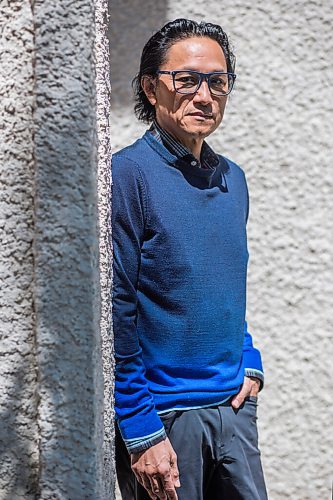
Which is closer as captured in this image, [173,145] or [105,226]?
[105,226]

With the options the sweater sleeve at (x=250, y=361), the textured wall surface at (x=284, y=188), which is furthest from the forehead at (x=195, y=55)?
the textured wall surface at (x=284, y=188)

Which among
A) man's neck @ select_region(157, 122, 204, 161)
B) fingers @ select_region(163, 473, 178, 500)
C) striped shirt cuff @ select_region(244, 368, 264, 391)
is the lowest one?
fingers @ select_region(163, 473, 178, 500)

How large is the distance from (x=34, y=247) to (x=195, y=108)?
2.15 ft

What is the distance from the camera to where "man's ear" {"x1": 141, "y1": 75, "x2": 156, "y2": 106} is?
2327 millimetres

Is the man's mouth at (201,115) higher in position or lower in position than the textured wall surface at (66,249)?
higher

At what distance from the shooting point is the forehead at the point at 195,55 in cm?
222

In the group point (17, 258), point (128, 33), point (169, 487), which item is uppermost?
point (128, 33)

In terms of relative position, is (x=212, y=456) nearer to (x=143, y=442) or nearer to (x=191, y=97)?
(x=143, y=442)

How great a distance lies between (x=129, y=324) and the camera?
2133mm

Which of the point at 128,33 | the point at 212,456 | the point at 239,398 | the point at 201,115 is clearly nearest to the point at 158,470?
the point at 212,456

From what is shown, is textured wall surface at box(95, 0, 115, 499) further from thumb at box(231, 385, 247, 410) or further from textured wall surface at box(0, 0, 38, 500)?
thumb at box(231, 385, 247, 410)

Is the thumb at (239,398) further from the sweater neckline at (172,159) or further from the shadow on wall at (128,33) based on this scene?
the shadow on wall at (128,33)

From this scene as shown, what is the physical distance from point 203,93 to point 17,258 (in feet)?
2.30

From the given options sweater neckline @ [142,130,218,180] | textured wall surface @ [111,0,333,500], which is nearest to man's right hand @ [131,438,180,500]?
sweater neckline @ [142,130,218,180]
